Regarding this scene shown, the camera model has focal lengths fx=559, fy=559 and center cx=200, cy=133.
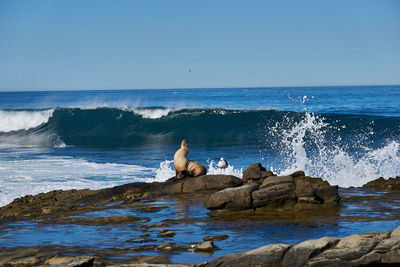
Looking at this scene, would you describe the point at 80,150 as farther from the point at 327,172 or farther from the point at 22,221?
the point at 22,221

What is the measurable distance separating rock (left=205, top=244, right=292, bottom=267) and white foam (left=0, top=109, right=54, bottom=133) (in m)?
40.6

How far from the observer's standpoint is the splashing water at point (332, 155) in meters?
18.4

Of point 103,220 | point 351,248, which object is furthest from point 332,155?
point 351,248

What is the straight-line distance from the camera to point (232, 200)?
11578mm

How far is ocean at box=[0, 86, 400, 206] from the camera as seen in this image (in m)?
20.0

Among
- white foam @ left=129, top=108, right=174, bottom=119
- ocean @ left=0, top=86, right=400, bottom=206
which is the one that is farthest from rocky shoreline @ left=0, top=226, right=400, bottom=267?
white foam @ left=129, top=108, right=174, bottom=119

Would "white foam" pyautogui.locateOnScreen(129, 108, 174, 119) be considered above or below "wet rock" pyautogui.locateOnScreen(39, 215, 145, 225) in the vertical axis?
above

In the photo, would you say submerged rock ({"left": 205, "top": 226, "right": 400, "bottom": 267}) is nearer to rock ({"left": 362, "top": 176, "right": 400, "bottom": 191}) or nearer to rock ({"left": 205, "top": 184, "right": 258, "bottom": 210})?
rock ({"left": 205, "top": 184, "right": 258, "bottom": 210})

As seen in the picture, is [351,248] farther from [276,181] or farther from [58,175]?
[58,175]

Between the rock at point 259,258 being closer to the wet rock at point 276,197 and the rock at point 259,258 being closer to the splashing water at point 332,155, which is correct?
the wet rock at point 276,197

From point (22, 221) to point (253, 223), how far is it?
5.15 m

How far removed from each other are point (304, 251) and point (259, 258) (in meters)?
0.56

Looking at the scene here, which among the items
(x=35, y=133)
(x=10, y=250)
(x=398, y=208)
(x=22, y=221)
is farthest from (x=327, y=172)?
(x=35, y=133)

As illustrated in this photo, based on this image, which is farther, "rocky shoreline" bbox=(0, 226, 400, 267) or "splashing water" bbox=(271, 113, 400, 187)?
"splashing water" bbox=(271, 113, 400, 187)
